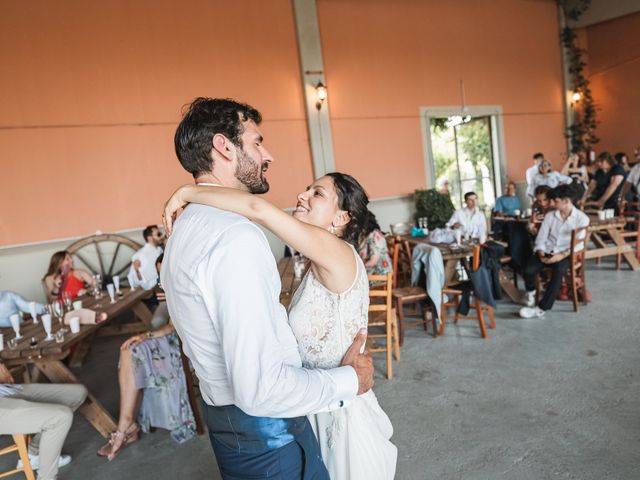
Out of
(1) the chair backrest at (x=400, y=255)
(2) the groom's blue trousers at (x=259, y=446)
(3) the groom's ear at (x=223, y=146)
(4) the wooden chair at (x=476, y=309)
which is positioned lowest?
(4) the wooden chair at (x=476, y=309)

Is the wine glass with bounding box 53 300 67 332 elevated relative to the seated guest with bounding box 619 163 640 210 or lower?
lower

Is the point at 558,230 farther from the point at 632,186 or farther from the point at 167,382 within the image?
the point at 632,186

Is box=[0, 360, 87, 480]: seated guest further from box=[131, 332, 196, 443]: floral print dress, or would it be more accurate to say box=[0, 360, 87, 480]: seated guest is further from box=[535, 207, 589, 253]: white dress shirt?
box=[535, 207, 589, 253]: white dress shirt

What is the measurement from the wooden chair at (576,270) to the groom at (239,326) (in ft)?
13.1

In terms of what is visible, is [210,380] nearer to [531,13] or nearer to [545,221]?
[545,221]

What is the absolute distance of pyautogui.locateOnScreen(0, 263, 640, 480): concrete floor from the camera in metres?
2.29

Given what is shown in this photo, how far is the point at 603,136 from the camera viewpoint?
997 cm

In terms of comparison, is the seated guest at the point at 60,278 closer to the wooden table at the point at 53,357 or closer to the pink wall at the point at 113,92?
the wooden table at the point at 53,357

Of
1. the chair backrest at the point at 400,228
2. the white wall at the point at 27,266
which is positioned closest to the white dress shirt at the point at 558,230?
the chair backrest at the point at 400,228

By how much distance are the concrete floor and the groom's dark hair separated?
2011mm

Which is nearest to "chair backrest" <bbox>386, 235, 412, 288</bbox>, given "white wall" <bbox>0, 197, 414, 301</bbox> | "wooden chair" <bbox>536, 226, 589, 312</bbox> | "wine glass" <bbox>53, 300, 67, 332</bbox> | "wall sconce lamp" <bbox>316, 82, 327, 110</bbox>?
"wooden chair" <bbox>536, 226, 589, 312</bbox>

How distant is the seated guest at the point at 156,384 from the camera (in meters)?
2.86

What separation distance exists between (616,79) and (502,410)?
9.92 meters

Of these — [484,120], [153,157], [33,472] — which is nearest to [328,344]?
[33,472]
